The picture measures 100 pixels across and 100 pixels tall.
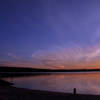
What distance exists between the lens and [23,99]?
14.1 m

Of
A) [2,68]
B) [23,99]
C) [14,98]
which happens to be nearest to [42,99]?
[23,99]

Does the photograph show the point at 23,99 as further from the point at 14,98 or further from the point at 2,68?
the point at 2,68

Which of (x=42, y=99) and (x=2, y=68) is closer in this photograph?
(x=42, y=99)

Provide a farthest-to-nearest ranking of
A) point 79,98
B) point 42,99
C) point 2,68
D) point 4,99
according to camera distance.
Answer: point 2,68 < point 79,98 < point 42,99 < point 4,99

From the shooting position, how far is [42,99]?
47.6 ft

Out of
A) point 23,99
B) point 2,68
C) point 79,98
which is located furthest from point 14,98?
point 2,68

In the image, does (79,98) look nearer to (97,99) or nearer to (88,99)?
(88,99)

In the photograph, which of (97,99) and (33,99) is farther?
(97,99)

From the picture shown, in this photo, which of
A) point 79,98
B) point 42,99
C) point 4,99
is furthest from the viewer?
point 79,98

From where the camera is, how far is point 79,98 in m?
15.6

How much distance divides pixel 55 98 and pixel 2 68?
172 meters

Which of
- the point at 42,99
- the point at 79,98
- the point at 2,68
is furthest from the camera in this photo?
the point at 2,68

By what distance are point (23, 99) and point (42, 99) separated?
195cm

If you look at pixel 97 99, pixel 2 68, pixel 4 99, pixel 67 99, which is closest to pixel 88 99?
pixel 97 99
